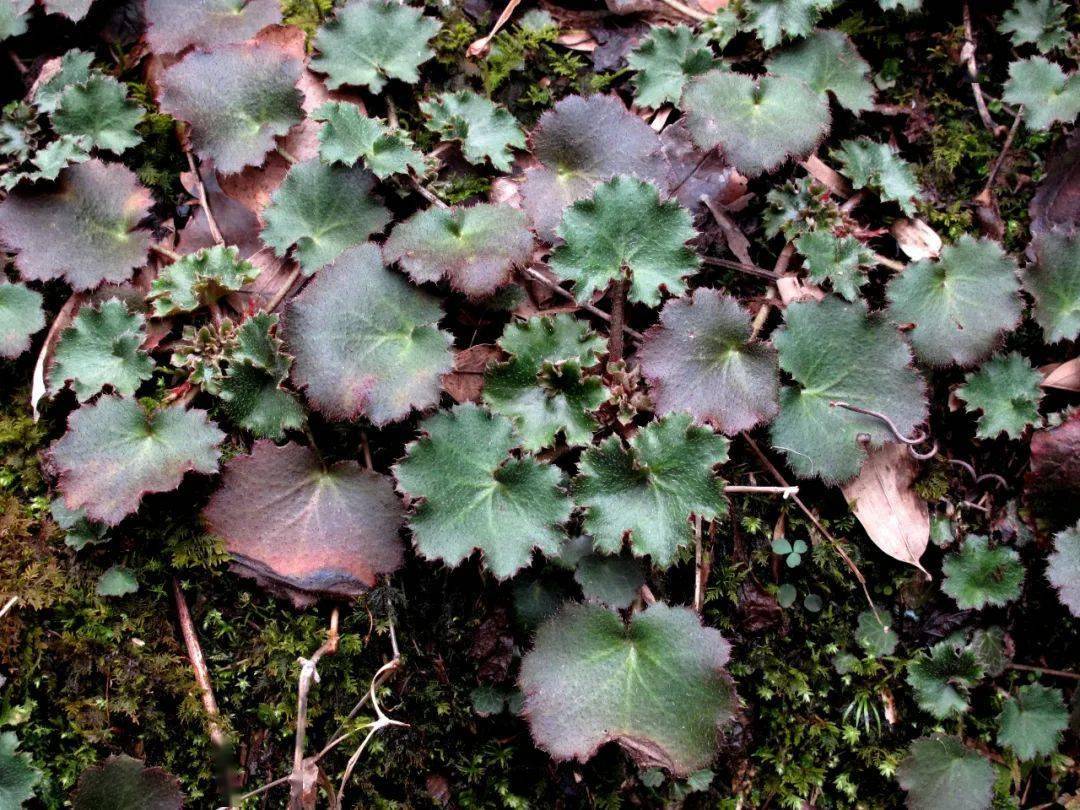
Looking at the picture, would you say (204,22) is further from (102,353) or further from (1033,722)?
(1033,722)

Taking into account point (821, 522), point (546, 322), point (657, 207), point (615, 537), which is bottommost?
point (821, 522)

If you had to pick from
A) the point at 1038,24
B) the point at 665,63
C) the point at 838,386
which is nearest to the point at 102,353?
the point at 665,63

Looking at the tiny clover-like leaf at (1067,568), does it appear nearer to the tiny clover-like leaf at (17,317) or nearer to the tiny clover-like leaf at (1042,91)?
the tiny clover-like leaf at (1042,91)

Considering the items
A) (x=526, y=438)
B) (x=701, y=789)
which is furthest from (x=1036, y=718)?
(x=526, y=438)

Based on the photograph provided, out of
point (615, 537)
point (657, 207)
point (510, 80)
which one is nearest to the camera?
point (615, 537)

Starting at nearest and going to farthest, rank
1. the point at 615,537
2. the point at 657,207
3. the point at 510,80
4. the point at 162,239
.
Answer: the point at 615,537, the point at 657,207, the point at 162,239, the point at 510,80

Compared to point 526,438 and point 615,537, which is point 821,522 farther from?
point 526,438

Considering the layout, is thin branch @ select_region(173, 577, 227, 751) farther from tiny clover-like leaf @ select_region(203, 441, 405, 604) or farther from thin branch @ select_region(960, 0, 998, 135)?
thin branch @ select_region(960, 0, 998, 135)
